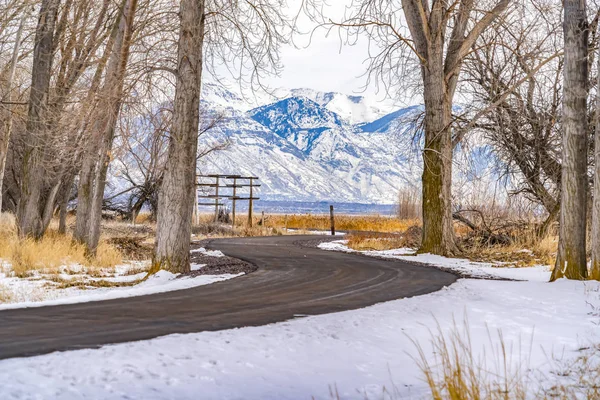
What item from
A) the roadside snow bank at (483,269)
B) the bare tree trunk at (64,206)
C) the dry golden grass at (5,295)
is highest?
the bare tree trunk at (64,206)

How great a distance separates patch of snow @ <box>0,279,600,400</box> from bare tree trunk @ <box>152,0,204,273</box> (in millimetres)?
5014

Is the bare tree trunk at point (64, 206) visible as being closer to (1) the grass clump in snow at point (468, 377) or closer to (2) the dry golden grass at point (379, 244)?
(2) the dry golden grass at point (379, 244)

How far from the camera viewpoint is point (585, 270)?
10.9m

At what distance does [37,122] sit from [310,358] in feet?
42.6

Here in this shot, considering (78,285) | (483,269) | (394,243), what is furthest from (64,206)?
(483,269)

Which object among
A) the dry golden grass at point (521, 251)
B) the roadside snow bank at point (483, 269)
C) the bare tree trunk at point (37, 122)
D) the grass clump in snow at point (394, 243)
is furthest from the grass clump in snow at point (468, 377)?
the grass clump in snow at point (394, 243)

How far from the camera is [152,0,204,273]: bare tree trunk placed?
1164 cm

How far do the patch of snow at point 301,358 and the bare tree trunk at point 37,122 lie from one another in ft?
37.6

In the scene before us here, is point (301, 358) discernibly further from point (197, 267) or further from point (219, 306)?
point (197, 267)

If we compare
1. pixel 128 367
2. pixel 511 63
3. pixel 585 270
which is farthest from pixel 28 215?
pixel 511 63

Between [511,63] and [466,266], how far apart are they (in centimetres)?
766

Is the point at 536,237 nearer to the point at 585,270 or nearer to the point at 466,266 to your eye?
the point at 466,266

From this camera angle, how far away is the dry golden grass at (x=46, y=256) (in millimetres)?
12562

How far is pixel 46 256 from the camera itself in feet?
43.5
